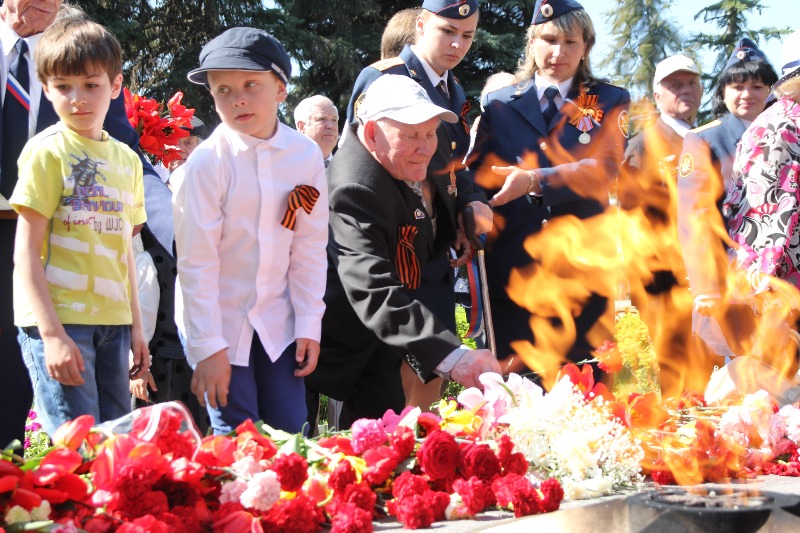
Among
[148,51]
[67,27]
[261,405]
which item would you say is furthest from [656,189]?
[148,51]

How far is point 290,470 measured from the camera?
255 centimetres

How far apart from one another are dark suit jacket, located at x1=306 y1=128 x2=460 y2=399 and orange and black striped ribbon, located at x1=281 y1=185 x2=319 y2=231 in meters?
0.26

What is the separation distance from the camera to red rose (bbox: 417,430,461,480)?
2.79 meters

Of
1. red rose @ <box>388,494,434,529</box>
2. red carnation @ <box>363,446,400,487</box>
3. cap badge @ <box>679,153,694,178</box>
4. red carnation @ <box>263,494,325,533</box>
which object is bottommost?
red rose @ <box>388,494,434,529</box>

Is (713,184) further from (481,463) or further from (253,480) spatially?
(253,480)

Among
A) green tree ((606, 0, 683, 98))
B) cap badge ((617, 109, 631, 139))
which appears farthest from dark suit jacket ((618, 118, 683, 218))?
green tree ((606, 0, 683, 98))

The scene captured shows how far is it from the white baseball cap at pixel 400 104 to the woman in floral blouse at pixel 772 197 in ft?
4.50

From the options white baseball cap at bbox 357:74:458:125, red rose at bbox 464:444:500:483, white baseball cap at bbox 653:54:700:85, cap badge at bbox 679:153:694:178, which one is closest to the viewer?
red rose at bbox 464:444:500:483

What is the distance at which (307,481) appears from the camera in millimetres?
2689

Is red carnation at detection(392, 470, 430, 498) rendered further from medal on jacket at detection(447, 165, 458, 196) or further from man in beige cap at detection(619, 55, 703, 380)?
Result: man in beige cap at detection(619, 55, 703, 380)

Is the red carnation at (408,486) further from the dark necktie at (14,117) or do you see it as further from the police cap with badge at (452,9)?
the police cap with badge at (452,9)

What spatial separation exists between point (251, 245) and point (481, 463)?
1.40 metres

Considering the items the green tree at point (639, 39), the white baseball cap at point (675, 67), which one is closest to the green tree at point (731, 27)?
the green tree at point (639, 39)

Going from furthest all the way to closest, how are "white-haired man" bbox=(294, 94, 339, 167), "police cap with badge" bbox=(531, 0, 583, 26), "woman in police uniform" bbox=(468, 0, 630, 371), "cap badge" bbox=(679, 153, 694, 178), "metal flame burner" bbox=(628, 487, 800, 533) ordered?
"white-haired man" bbox=(294, 94, 339, 167)
"cap badge" bbox=(679, 153, 694, 178)
"police cap with badge" bbox=(531, 0, 583, 26)
"woman in police uniform" bbox=(468, 0, 630, 371)
"metal flame burner" bbox=(628, 487, 800, 533)
